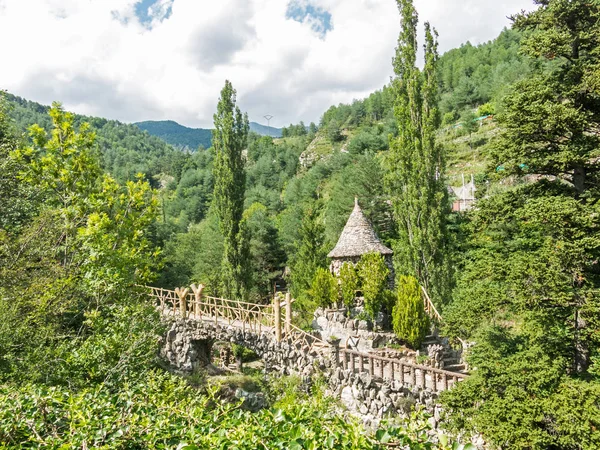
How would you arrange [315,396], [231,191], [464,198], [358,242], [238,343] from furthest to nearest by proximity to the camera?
1. [464,198]
2. [231,191]
3. [358,242]
4. [238,343]
5. [315,396]

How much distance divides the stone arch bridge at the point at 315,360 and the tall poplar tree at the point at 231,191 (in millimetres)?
3726

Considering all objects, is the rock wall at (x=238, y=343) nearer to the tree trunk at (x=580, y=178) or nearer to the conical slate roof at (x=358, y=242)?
the conical slate roof at (x=358, y=242)

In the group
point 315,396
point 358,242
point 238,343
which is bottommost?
point 238,343

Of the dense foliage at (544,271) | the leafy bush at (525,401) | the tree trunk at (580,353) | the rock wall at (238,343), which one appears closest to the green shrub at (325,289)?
the rock wall at (238,343)

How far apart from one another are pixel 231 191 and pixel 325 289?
8.69 meters

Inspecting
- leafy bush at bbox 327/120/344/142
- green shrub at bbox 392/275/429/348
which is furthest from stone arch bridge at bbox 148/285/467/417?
leafy bush at bbox 327/120/344/142

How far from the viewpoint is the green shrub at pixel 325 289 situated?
48.5 feet

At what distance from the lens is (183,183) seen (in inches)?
3467

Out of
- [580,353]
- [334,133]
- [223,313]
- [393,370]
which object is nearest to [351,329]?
[393,370]

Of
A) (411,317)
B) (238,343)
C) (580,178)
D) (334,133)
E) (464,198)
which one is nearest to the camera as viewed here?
(580,178)

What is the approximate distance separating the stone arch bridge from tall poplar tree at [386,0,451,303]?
5.51m

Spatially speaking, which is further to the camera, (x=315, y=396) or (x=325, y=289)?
(x=325, y=289)

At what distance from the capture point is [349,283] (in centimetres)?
1408

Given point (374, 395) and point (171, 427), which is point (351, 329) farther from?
point (171, 427)
